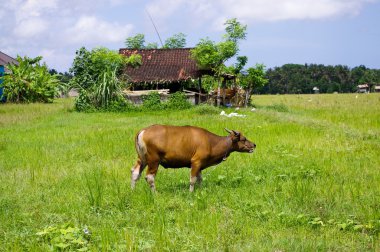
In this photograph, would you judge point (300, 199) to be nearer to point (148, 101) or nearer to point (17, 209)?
point (17, 209)

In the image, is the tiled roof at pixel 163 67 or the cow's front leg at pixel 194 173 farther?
the tiled roof at pixel 163 67

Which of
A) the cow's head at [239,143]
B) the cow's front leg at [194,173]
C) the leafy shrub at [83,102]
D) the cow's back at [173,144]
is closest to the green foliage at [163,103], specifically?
the leafy shrub at [83,102]

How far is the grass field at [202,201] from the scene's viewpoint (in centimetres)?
530

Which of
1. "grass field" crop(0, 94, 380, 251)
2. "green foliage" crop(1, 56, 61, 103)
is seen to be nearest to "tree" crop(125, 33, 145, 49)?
"green foliage" crop(1, 56, 61, 103)

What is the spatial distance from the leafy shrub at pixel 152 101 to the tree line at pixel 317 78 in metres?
66.2

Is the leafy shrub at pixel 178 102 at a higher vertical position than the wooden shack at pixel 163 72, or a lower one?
lower

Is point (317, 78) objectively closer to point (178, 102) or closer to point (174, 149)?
point (178, 102)

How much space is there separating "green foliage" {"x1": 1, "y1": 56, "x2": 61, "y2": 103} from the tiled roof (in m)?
8.93

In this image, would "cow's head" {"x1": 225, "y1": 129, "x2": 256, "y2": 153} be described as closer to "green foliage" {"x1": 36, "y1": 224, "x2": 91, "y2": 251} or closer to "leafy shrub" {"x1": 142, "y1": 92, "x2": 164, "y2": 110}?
"green foliage" {"x1": 36, "y1": 224, "x2": 91, "y2": 251}

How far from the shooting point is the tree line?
92812 millimetres

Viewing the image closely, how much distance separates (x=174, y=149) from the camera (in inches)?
299

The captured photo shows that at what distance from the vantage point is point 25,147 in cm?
1266

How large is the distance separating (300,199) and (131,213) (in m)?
2.47

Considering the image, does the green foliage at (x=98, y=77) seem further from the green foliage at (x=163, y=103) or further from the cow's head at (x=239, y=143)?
the cow's head at (x=239, y=143)
